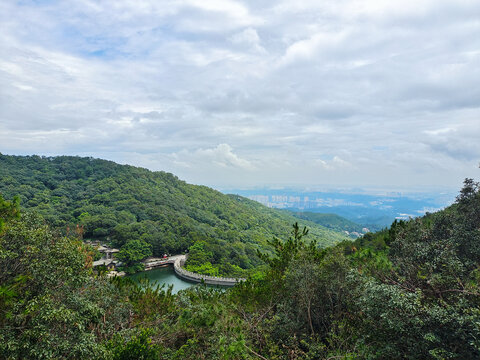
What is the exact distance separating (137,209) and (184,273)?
23.3 m

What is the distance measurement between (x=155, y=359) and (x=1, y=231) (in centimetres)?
534

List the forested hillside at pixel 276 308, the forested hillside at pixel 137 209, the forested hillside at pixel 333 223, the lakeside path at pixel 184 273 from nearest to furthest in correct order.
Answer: the forested hillside at pixel 276 308 < the lakeside path at pixel 184 273 < the forested hillside at pixel 137 209 < the forested hillside at pixel 333 223

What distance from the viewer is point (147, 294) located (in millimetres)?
9922

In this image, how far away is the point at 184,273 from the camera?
3409 centimetres

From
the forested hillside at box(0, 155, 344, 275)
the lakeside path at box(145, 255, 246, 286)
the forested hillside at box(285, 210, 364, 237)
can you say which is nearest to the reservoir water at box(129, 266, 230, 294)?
the lakeside path at box(145, 255, 246, 286)

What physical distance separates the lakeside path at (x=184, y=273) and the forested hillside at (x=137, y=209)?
64.1 inches

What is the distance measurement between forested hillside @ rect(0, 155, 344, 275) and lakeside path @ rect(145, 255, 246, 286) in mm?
1628

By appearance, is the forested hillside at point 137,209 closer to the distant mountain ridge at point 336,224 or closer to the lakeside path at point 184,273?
the lakeside path at point 184,273

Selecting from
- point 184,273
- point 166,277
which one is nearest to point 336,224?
point 184,273

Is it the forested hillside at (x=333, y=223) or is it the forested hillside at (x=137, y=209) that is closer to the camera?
the forested hillside at (x=137, y=209)

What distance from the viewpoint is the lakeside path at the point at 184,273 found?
3219 centimetres

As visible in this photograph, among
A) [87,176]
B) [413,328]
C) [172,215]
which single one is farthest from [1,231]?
[87,176]

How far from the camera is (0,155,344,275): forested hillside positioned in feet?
133

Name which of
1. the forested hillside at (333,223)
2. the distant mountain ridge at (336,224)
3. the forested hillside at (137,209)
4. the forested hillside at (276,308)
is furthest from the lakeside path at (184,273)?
the forested hillside at (333,223)
